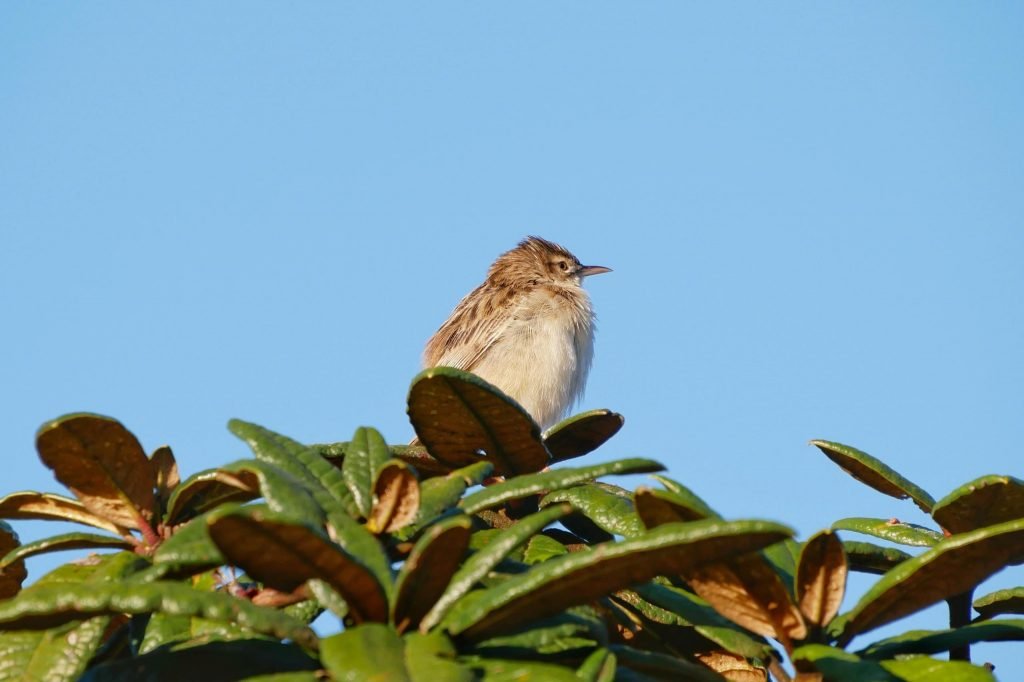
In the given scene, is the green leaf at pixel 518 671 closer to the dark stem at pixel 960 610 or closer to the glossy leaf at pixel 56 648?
the glossy leaf at pixel 56 648

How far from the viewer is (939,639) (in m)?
2.29

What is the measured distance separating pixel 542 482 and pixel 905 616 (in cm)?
72

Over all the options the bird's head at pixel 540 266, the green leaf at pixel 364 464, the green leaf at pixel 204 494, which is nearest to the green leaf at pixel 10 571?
the green leaf at pixel 204 494

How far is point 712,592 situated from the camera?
2256 mm

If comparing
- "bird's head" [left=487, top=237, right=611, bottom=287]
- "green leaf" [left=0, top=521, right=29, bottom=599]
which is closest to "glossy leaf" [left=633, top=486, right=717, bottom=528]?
"green leaf" [left=0, top=521, right=29, bottom=599]

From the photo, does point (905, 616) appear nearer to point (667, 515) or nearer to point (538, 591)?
point (667, 515)

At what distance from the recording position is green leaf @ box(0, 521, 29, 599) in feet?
9.36

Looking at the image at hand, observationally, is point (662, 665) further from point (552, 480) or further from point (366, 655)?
point (366, 655)

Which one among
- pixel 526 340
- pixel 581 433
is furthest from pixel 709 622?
pixel 526 340

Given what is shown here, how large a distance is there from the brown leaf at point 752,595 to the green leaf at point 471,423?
653 mm

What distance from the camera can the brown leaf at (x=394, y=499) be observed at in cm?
215

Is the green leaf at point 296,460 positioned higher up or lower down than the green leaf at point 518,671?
higher up

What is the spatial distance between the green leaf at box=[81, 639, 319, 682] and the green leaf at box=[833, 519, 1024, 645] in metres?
0.97

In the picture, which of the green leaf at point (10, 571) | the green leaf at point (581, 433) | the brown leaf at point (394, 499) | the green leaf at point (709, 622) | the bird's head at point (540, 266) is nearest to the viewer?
the brown leaf at point (394, 499)
